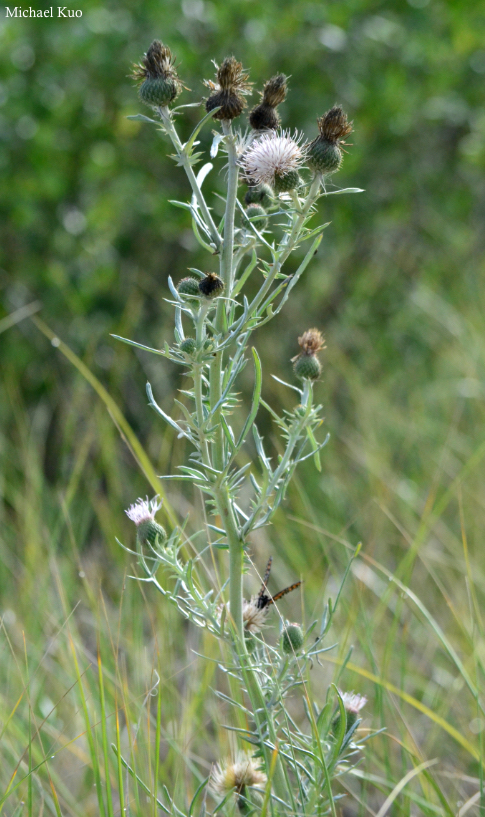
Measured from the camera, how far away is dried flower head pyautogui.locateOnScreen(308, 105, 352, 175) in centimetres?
124

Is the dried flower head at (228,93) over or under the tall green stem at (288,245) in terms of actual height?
over

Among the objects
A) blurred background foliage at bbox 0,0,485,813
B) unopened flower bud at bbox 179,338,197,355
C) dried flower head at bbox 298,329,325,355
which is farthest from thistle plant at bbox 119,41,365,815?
blurred background foliage at bbox 0,0,485,813

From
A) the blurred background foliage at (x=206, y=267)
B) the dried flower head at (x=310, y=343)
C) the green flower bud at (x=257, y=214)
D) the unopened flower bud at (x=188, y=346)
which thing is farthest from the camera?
the blurred background foliage at (x=206, y=267)

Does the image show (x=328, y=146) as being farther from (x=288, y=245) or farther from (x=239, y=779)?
(x=239, y=779)

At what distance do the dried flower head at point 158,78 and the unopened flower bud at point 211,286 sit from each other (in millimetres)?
331

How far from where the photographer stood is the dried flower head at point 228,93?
4.09 ft

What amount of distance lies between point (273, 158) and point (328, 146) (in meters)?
0.11

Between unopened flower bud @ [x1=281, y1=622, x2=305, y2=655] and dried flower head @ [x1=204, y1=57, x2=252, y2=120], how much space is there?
2.83 feet

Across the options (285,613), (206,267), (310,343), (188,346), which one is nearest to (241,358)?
(188,346)

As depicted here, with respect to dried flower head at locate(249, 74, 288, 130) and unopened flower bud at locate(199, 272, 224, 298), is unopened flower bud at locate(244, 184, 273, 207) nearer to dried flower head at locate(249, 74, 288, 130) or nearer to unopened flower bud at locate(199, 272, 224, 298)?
dried flower head at locate(249, 74, 288, 130)

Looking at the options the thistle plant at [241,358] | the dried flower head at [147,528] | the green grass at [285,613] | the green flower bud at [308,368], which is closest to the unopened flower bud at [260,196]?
the thistle plant at [241,358]

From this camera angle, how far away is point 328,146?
1258 mm

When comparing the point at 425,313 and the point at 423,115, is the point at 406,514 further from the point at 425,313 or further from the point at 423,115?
the point at 423,115

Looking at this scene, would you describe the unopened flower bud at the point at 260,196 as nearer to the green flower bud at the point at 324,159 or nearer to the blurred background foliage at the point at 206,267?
the green flower bud at the point at 324,159
